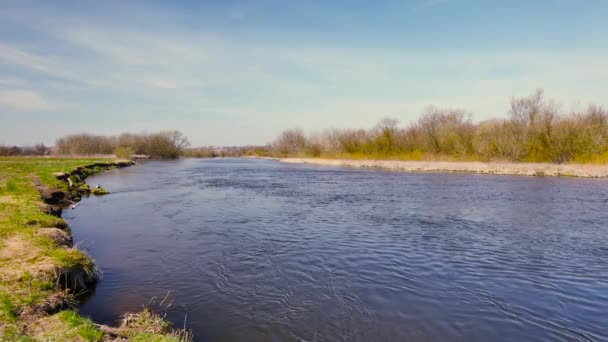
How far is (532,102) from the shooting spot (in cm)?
4572

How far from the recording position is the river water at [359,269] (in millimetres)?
7141

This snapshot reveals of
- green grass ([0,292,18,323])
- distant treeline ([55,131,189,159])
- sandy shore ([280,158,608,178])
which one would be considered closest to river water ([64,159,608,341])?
green grass ([0,292,18,323])

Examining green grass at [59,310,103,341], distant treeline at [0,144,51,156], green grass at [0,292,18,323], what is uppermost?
distant treeline at [0,144,51,156]

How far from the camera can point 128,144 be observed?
109188 mm

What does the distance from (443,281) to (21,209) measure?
14589 millimetres

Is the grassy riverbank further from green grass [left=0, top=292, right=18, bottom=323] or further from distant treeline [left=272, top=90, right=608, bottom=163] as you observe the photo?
distant treeline [left=272, top=90, right=608, bottom=163]

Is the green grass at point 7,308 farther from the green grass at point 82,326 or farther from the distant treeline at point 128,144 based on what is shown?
the distant treeline at point 128,144

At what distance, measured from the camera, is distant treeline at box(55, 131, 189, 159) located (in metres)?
96.8

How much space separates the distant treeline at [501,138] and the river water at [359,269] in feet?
84.9

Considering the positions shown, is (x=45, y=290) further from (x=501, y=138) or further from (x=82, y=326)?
(x=501, y=138)

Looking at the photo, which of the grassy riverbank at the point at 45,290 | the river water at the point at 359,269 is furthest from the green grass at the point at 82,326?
the river water at the point at 359,269

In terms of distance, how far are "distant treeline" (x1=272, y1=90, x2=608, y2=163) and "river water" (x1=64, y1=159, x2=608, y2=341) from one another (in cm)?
2588

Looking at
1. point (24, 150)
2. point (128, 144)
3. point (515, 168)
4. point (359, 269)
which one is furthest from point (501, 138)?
point (24, 150)

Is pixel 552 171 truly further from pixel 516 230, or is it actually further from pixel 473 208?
pixel 516 230
